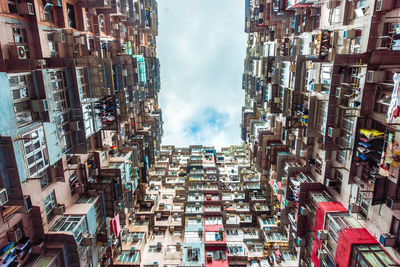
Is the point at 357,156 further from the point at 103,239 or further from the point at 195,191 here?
the point at 195,191

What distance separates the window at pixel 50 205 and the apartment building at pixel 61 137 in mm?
93

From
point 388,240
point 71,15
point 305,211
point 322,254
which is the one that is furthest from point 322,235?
point 71,15

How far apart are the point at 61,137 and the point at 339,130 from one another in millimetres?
25321

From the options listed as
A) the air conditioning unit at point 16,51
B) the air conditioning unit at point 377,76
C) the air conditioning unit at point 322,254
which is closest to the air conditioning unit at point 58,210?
the air conditioning unit at point 16,51

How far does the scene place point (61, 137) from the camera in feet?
59.7

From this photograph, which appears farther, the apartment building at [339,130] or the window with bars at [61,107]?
the window with bars at [61,107]

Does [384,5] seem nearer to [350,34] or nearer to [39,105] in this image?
[350,34]

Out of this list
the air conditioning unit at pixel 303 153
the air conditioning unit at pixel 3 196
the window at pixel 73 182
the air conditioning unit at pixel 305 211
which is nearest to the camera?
the air conditioning unit at pixel 3 196

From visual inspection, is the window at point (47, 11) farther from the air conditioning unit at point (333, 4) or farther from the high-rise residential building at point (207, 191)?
the air conditioning unit at point (333, 4)

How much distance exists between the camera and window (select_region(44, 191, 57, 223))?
17703 mm

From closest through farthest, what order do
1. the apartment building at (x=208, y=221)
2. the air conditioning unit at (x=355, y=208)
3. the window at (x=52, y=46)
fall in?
1. the air conditioning unit at (x=355, y=208)
2. the window at (x=52, y=46)
3. the apartment building at (x=208, y=221)

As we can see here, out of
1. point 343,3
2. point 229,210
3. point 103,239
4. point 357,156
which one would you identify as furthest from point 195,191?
point 343,3

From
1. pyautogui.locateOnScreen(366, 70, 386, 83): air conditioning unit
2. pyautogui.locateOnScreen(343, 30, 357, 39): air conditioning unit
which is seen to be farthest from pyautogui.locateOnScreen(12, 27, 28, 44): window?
pyautogui.locateOnScreen(343, 30, 357, 39): air conditioning unit

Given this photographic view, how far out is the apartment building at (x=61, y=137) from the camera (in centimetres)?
1377
